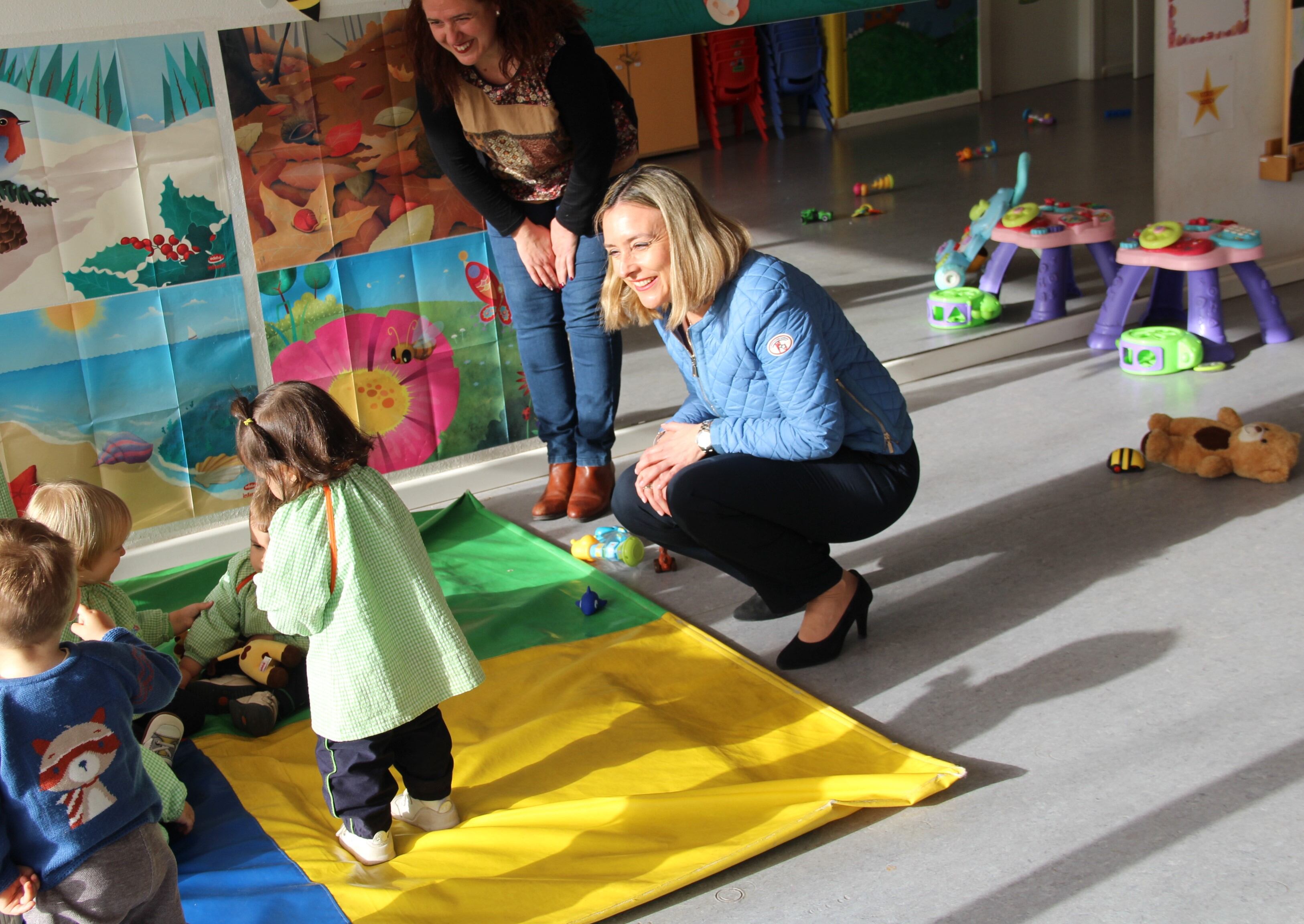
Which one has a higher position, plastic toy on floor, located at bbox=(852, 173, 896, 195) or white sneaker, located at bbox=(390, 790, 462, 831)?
plastic toy on floor, located at bbox=(852, 173, 896, 195)

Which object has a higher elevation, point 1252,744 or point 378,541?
point 378,541

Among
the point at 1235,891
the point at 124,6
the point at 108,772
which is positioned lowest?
the point at 1235,891

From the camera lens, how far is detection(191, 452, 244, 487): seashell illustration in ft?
10.5

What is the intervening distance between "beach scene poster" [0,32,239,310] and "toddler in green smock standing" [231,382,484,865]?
1334 millimetres

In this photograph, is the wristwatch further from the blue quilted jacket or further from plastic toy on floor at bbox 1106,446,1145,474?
plastic toy on floor at bbox 1106,446,1145,474

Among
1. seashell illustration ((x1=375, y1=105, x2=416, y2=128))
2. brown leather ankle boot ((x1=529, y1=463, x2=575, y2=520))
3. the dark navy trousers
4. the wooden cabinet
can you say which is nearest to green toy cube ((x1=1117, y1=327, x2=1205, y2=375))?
brown leather ankle boot ((x1=529, y1=463, x2=575, y2=520))

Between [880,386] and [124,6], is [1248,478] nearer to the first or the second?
[880,386]

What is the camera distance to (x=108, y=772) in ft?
5.02

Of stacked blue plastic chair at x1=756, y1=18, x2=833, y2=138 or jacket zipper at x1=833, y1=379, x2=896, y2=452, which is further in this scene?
stacked blue plastic chair at x1=756, y1=18, x2=833, y2=138

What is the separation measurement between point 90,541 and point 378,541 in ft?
2.12

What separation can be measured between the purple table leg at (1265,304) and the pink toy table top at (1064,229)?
1.67ft

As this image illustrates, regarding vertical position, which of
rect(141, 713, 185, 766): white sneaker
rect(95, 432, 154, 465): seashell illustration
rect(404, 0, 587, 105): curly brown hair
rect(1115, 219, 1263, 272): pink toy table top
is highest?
rect(404, 0, 587, 105): curly brown hair

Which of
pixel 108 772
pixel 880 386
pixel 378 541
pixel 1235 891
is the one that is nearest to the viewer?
pixel 108 772

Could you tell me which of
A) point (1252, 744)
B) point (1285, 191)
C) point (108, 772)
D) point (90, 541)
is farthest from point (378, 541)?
point (1285, 191)
